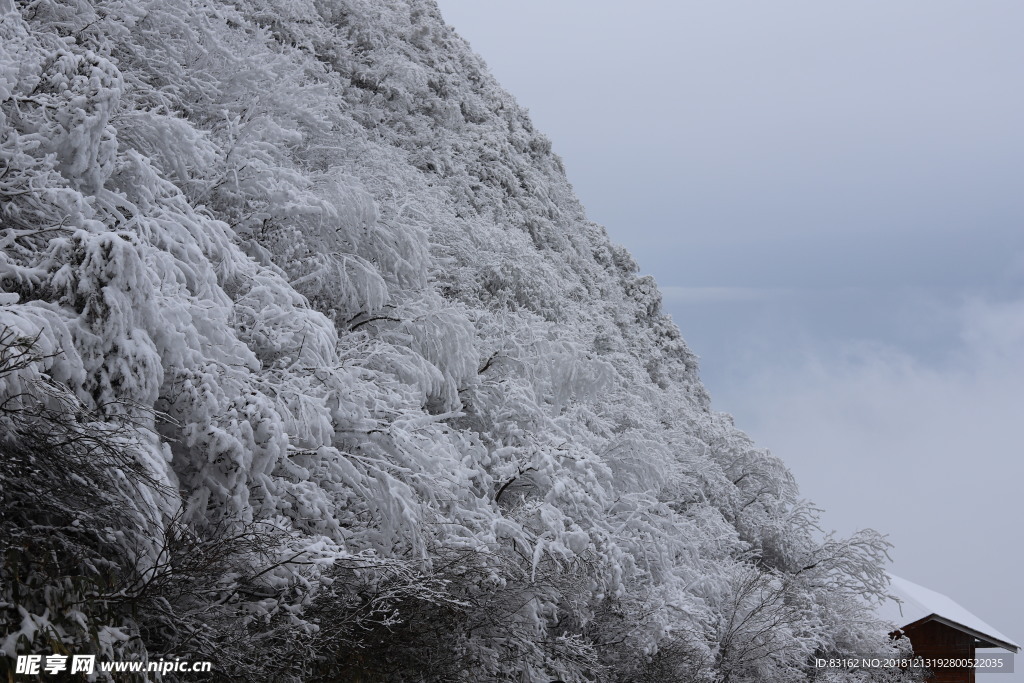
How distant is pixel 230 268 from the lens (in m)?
→ 8.79

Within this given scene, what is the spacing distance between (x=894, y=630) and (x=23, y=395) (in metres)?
23.8

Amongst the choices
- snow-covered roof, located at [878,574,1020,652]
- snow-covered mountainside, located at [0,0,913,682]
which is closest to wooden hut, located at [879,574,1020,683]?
snow-covered roof, located at [878,574,1020,652]

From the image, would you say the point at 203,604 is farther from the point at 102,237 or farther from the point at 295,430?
the point at 102,237

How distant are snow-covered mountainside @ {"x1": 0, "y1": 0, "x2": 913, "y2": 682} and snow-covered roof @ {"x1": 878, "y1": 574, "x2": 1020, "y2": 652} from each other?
3842mm

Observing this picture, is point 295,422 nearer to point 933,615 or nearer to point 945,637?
point 933,615

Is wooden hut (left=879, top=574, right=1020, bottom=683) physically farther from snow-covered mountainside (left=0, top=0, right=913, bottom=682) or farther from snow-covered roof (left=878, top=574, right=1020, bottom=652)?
snow-covered mountainside (left=0, top=0, right=913, bottom=682)

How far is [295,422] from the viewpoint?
764 centimetres

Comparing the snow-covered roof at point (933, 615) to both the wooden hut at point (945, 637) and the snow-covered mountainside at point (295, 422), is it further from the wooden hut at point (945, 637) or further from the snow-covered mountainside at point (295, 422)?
the snow-covered mountainside at point (295, 422)

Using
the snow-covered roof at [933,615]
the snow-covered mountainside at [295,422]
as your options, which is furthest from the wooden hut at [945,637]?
the snow-covered mountainside at [295,422]

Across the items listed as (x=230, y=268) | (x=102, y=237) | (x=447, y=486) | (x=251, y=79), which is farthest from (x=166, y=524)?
(x=251, y=79)

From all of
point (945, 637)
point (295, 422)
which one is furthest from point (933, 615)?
point (295, 422)

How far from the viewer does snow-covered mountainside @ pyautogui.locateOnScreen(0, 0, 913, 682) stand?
5.82m

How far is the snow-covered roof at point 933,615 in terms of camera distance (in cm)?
2462

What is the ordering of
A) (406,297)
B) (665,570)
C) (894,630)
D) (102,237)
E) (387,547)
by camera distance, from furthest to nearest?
1. (894,630)
2. (665,570)
3. (406,297)
4. (387,547)
5. (102,237)
